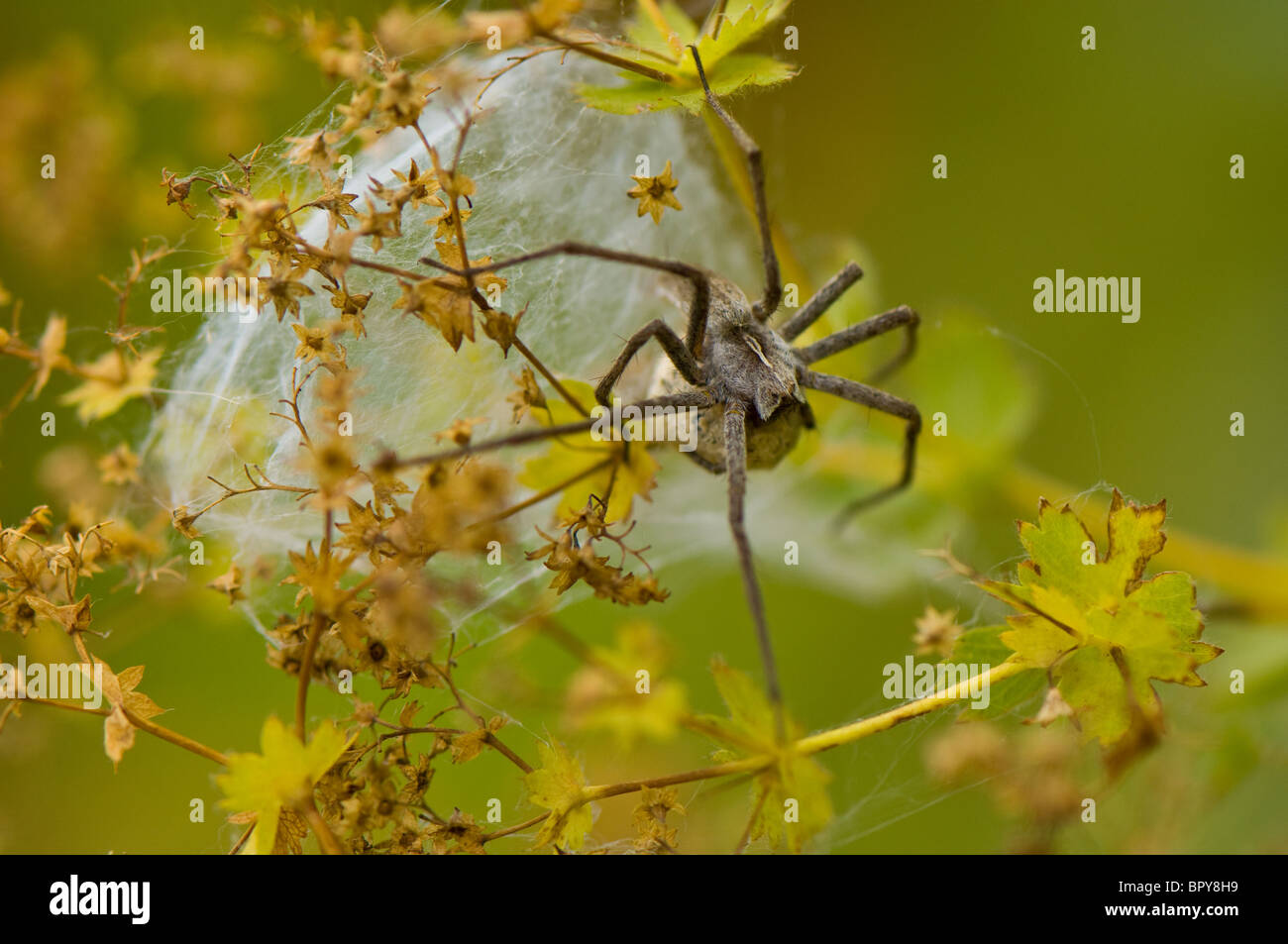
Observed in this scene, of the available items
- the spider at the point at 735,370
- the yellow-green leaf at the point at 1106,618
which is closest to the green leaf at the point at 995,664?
the yellow-green leaf at the point at 1106,618

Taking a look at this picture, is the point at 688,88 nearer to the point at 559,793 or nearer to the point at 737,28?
the point at 737,28

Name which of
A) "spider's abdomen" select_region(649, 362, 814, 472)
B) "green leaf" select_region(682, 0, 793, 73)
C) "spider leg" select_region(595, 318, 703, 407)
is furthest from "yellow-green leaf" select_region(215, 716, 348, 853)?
"green leaf" select_region(682, 0, 793, 73)

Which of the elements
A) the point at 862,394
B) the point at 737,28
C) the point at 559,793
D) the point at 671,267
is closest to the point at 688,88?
the point at 737,28

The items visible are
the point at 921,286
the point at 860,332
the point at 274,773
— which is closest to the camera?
the point at 274,773

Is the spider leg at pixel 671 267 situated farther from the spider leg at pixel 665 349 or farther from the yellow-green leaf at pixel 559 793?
the yellow-green leaf at pixel 559 793
